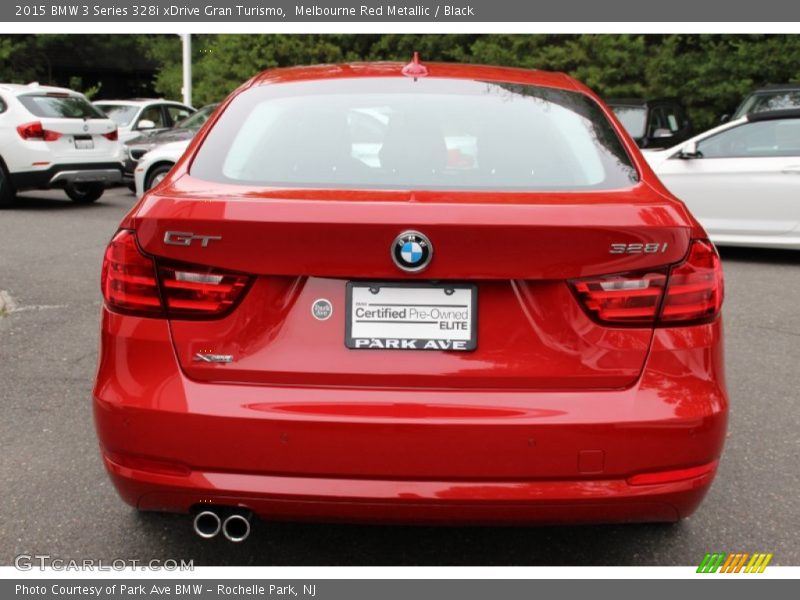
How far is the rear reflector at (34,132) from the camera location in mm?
13750

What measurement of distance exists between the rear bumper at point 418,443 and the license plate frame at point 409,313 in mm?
126

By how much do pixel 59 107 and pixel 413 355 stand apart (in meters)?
12.8

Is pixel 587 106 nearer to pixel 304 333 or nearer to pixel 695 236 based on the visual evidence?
pixel 695 236

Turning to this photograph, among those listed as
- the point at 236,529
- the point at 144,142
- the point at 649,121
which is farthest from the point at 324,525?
the point at 144,142

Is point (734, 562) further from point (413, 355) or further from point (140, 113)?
point (140, 113)

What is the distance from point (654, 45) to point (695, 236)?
22.9 meters

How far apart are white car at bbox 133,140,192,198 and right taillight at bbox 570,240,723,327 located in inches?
436

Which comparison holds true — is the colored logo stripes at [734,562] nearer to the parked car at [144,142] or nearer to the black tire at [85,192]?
the parked car at [144,142]

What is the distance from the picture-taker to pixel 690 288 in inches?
110

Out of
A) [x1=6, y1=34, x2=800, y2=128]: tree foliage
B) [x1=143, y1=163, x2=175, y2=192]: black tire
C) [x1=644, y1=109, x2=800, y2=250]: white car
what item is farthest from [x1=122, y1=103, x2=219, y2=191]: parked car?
[x1=6, y1=34, x2=800, y2=128]: tree foliage

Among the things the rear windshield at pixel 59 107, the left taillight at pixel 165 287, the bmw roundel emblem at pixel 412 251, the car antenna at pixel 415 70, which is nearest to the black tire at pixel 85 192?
the rear windshield at pixel 59 107

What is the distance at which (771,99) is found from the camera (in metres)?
14.0
